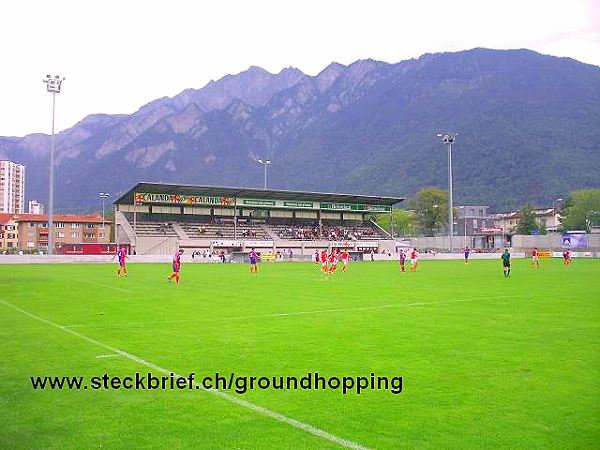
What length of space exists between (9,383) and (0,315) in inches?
368

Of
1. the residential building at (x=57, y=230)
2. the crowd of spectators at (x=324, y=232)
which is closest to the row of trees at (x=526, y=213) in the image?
the crowd of spectators at (x=324, y=232)

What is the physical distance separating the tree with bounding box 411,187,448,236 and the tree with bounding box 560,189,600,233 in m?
27.2

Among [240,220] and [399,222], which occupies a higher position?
[399,222]

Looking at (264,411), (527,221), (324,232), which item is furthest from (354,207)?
(264,411)

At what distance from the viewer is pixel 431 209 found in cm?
13512

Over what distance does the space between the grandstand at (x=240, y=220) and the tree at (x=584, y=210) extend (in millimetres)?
55167

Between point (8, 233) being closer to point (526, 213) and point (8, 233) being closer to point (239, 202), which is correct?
point (239, 202)

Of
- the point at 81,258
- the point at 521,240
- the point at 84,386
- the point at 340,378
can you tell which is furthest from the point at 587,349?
the point at 521,240

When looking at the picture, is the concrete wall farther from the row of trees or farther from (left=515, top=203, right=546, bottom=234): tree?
(left=515, top=203, right=546, bottom=234): tree

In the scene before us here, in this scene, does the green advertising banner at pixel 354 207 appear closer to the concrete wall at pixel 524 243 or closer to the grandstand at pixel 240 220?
the grandstand at pixel 240 220

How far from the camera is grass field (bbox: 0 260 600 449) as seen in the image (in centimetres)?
639

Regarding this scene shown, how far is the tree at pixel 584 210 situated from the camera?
128625 mm

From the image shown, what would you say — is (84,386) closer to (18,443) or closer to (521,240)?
(18,443)

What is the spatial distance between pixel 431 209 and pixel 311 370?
12932 centimetres
